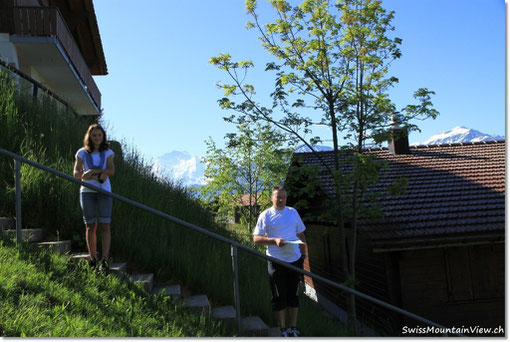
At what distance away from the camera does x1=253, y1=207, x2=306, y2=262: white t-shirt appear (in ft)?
12.8

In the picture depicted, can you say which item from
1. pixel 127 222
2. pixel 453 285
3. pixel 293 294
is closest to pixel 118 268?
pixel 127 222

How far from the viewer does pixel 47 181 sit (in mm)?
5047

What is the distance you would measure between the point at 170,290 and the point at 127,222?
1291 mm

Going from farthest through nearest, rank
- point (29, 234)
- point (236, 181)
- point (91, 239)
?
1. point (236, 181)
2. point (29, 234)
3. point (91, 239)

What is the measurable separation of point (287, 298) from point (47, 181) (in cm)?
295

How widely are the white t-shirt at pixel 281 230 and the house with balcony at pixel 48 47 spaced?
19.2 feet

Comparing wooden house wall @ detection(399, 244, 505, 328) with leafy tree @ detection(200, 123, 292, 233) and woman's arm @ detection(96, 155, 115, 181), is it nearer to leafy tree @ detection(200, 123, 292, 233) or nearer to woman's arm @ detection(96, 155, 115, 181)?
woman's arm @ detection(96, 155, 115, 181)

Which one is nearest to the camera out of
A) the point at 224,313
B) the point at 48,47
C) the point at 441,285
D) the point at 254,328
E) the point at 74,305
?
the point at 74,305

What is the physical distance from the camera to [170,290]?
417 centimetres

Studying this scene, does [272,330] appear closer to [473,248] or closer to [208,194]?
[473,248]

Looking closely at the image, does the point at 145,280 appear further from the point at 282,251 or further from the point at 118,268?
the point at 282,251

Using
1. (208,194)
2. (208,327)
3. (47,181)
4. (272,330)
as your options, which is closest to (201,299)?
(208,327)

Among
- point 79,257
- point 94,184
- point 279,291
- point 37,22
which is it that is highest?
point 37,22

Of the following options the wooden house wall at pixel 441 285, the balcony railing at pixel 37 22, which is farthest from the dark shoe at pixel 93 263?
the balcony railing at pixel 37 22
